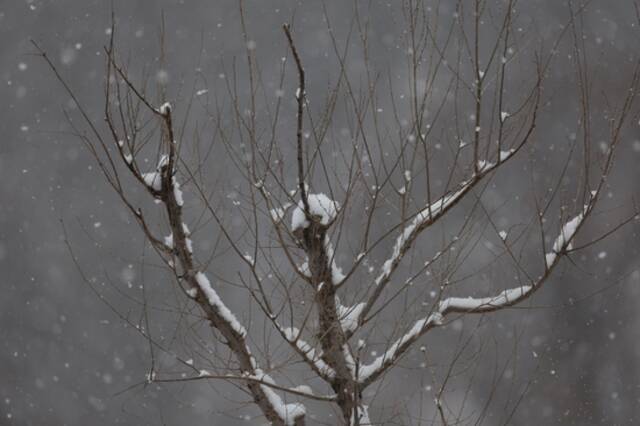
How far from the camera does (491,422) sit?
43.4 ft

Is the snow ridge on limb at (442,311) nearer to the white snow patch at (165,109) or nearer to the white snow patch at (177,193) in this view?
the white snow patch at (177,193)

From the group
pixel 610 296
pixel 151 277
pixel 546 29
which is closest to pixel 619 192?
pixel 610 296

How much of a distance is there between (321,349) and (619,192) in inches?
389

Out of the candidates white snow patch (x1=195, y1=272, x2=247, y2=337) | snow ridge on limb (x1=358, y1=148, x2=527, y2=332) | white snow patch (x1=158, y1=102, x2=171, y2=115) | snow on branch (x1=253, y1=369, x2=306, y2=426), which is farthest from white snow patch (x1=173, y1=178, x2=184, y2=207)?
snow ridge on limb (x1=358, y1=148, x2=527, y2=332)

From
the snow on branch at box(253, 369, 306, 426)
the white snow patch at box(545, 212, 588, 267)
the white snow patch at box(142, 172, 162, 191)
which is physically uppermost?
the white snow patch at box(142, 172, 162, 191)

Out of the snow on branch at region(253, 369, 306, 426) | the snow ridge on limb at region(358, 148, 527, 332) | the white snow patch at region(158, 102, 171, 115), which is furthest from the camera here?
the snow on branch at region(253, 369, 306, 426)

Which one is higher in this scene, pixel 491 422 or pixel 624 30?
pixel 624 30

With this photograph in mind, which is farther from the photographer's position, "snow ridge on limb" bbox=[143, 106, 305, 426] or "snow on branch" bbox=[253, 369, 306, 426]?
"snow on branch" bbox=[253, 369, 306, 426]

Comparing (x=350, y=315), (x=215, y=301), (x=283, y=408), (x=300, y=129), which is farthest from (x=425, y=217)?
(x=283, y=408)

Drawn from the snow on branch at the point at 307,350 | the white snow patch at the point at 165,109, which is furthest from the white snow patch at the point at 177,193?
the snow on branch at the point at 307,350

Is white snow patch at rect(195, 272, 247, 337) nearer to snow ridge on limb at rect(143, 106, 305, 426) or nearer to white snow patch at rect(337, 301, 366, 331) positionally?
snow ridge on limb at rect(143, 106, 305, 426)

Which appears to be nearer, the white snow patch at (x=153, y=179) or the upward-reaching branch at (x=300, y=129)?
the upward-reaching branch at (x=300, y=129)

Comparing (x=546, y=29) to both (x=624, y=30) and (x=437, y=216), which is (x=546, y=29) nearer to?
(x=624, y=30)

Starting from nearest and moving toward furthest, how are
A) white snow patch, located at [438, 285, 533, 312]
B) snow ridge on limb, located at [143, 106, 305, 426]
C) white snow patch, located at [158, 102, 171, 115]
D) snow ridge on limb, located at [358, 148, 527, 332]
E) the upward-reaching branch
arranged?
1. the upward-reaching branch
2. white snow patch, located at [158, 102, 171, 115]
3. snow ridge on limb, located at [358, 148, 527, 332]
4. snow ridge on limb, located at [143, 106, 305, 426]
5. white snow patch, located at [438, 285, 533, 312]
